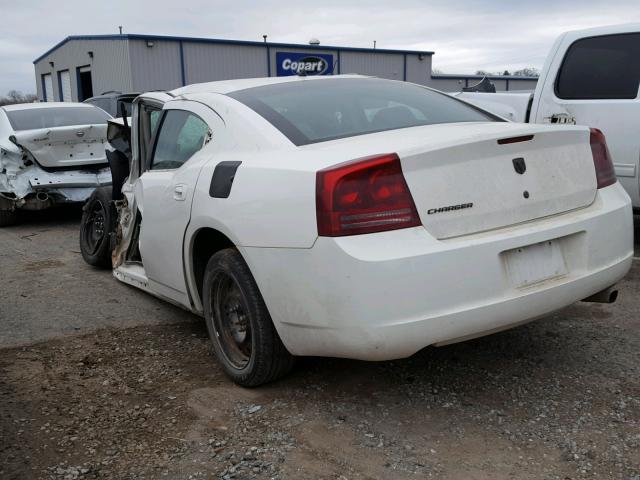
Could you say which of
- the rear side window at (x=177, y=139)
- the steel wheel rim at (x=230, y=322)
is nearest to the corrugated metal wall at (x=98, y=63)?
the rear side window at (x=177, y=139)

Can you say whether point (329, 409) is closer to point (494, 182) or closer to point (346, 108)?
point (494, 182)

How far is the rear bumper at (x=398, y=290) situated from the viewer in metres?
2.61

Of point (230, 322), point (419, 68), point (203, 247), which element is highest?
point (419, 68)

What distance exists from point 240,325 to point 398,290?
1.11m

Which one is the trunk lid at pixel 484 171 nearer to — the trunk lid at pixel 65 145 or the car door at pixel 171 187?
the car door at pixel 171 187

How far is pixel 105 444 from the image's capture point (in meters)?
2.87

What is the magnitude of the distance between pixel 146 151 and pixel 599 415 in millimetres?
3349

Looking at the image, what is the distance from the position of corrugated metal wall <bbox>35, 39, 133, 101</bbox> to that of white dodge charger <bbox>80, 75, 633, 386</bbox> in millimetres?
20551

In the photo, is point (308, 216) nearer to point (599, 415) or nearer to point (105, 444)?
point (105, 444)

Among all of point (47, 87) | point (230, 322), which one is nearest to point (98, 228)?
point (230, 322)

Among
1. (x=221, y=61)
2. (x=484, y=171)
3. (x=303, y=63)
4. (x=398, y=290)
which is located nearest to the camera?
(x=398, y=290)

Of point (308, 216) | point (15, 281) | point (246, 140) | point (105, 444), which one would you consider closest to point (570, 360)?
point (308, 216)

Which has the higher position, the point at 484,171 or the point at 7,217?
the point at 484,171

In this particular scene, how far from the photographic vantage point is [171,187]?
3777 mm
